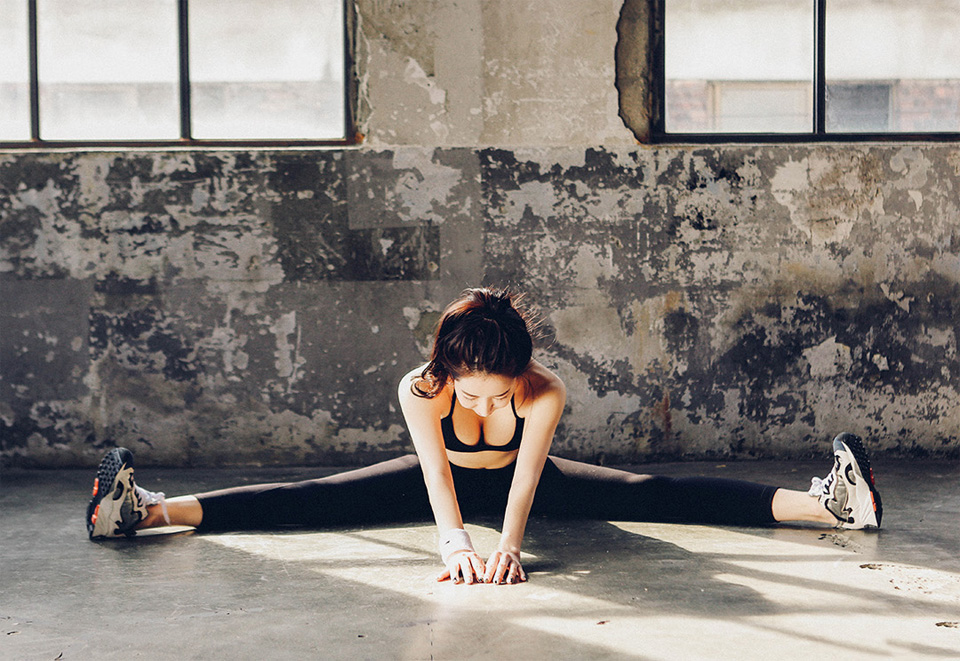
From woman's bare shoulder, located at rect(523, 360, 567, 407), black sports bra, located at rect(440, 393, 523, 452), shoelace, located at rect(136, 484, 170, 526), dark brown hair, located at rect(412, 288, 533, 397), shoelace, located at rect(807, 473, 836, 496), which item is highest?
dark brown hair, located at rect(412, 288, 533, 397)

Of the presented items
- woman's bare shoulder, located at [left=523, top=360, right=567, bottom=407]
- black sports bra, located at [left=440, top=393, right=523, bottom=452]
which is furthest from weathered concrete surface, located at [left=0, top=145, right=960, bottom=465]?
woman's bare shoulder, located at [left=523, top=360, right=567, bottom=407]

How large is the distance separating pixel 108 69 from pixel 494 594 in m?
2.95

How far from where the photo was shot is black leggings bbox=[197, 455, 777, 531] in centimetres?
264

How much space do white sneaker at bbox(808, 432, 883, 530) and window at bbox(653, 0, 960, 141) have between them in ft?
5.45

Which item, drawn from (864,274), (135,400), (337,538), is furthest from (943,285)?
(135,400)

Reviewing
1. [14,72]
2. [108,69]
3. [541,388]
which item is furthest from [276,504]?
[14,72]

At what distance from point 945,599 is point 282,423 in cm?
262

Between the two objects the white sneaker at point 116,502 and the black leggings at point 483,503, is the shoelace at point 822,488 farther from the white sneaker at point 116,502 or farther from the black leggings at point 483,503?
the white sneaker at point 116,502

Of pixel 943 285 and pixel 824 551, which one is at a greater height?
pixel 943 285

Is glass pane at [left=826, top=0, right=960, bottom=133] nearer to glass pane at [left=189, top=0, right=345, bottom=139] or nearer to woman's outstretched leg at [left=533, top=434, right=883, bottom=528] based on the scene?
woman's outstretched leg at [left=533, top=434, right=883, bottom=528]

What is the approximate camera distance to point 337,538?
8.62ft

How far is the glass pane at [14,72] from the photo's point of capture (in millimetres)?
3631

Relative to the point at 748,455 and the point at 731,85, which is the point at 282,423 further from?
the point at 731,85

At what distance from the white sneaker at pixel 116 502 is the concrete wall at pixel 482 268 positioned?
1.08 meters
